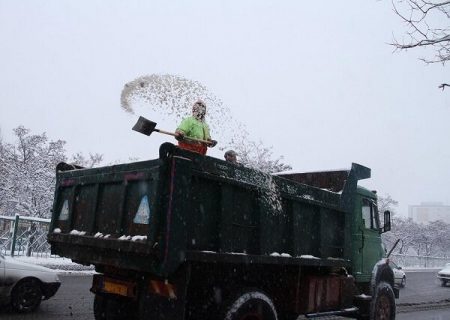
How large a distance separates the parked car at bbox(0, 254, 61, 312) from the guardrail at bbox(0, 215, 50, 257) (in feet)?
25.6

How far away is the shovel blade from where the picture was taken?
5.21 metres

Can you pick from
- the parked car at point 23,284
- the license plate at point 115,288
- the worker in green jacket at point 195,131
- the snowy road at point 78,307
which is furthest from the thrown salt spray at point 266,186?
the parked car at point 23,284

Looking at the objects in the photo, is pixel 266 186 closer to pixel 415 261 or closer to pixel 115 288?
pixel 115 288

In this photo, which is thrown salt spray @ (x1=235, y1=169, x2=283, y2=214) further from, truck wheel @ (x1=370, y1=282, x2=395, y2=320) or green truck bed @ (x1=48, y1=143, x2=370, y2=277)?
truck wheel @ (x1=370, y1=282, x2=395, y2=320)

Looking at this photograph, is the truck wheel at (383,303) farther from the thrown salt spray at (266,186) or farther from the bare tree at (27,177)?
the bare tree at (27,177)

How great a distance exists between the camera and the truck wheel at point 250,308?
186 inches

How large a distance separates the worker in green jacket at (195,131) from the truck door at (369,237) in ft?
10.6

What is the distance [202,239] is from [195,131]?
1982 mm

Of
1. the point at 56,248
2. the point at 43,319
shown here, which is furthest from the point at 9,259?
the point at 56,248

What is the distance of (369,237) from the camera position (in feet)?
25.5

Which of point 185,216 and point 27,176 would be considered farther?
point 27,176

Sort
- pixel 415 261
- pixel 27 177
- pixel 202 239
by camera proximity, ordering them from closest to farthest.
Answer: pixel 202 239 → pixel 27 177 → pixel 415 261

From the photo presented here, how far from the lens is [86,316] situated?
758cm

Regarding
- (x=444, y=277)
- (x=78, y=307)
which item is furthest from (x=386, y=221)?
(x=444, y=277)
